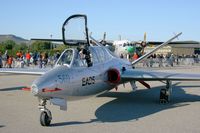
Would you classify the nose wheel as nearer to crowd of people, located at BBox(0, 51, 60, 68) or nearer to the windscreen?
the windscreen

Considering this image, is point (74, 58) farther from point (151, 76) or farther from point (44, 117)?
point (151, 76)

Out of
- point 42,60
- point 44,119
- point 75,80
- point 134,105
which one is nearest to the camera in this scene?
point 44,119

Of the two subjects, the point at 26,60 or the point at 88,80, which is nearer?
the point at 88,80

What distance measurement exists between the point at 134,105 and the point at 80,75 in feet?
11.7

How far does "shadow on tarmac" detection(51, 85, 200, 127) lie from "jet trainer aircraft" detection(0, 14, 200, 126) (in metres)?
0.66

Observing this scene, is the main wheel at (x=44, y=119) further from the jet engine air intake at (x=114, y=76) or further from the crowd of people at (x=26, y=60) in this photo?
the crowd of people at (x=26, y=60)

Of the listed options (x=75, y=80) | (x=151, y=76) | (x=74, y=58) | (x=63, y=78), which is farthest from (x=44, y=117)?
(x=151, y=76)

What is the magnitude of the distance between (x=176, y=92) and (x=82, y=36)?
307 inches


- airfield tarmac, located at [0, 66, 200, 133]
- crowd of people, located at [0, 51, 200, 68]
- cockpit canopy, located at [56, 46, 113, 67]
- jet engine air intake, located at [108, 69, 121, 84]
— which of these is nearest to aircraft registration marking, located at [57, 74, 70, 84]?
cockpit canopy, located at [56, 46, 113, 67]

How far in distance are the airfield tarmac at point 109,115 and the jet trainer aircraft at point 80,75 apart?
0.62 m

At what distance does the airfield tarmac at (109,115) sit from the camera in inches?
333

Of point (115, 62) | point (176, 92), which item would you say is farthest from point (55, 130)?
point (176, 92)

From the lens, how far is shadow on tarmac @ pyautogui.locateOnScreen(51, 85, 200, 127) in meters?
9.99

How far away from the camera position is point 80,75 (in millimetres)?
9672
